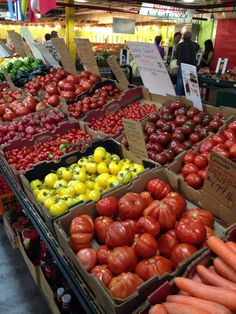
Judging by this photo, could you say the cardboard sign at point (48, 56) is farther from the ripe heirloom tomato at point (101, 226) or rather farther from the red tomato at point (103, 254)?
the red tomato at point (103, 254)

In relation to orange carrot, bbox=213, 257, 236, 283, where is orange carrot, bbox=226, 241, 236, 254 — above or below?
above

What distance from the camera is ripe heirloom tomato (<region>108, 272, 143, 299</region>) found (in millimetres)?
1362

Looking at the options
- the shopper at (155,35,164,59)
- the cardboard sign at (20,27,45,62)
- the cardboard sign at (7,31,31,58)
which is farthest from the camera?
the shopper at (155,35,164,59)

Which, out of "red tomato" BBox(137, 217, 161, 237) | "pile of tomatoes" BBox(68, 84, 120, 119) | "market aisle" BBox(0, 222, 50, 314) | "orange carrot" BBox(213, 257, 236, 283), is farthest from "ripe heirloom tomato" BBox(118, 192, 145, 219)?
"pile of tomatoes" BBox(68, 84, 120, 119)

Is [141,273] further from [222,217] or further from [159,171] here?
[159,171]

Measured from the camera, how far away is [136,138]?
2459mm

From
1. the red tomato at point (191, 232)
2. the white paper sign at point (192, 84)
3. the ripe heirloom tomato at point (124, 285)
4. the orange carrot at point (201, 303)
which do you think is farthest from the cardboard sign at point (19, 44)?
the orange carrot at point (201, 303)

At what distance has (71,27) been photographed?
7.95m

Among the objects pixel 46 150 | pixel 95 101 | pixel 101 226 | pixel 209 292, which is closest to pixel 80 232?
pixel 101 226

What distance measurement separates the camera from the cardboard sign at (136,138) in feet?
7.77

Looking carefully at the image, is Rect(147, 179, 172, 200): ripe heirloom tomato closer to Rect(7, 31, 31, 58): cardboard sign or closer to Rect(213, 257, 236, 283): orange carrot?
Rect(213, 257, 236, 283): orange carrot

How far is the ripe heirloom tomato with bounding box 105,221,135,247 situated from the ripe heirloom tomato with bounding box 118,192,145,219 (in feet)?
0.67

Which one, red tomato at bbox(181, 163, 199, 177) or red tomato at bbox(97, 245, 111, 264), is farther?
red tomato at bbox(181, 163, 199, 177)

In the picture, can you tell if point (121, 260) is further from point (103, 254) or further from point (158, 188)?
point (158, 188)
